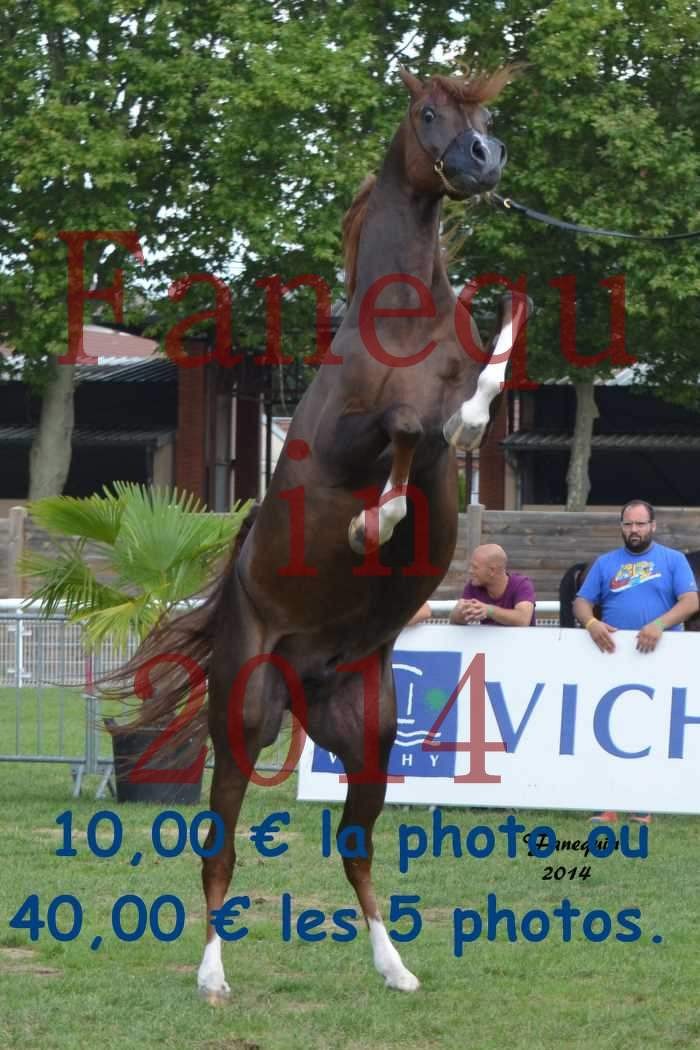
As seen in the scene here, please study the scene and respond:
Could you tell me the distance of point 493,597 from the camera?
948 cm

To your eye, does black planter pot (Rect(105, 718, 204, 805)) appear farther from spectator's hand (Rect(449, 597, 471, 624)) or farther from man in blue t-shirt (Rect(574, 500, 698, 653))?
man in blue t-shirt (Rect(574, 500, 698, 653))

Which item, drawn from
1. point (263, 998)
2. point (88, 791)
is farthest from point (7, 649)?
point (263, 998)

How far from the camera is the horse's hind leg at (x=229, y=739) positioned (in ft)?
18.4

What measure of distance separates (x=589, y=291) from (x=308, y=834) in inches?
743

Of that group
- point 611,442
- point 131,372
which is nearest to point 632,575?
point 611,442

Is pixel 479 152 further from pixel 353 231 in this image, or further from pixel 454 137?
pixel 353 231

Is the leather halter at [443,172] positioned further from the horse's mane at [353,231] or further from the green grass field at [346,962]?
the green grass field at [346,962]

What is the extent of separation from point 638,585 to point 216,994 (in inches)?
178

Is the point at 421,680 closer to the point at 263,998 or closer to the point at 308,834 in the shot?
the point at 308,834

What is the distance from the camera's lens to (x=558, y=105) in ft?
80.8

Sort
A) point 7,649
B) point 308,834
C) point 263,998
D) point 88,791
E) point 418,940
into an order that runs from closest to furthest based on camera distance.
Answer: point 263,998 → point 418,940 → point 308,834 → point 88,791 → point 7,649

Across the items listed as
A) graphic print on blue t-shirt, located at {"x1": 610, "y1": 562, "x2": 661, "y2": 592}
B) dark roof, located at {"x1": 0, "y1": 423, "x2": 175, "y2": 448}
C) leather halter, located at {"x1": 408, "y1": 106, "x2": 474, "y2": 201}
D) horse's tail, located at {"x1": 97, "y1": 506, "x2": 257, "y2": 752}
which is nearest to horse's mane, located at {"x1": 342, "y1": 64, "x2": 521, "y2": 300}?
leather halter, located at {"x1": 408, "y1": 106, "x2": 474, "y2": 201}

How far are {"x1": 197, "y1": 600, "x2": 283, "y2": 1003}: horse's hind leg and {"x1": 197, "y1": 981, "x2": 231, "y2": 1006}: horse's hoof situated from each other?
0.20 m

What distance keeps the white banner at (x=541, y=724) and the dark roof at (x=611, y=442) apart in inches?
816
